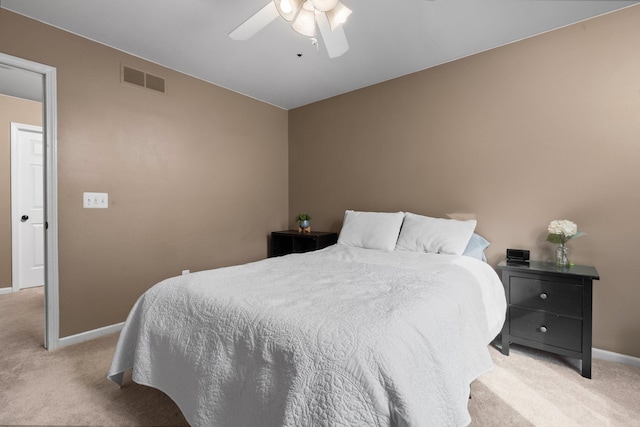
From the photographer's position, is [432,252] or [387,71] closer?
[432,252]

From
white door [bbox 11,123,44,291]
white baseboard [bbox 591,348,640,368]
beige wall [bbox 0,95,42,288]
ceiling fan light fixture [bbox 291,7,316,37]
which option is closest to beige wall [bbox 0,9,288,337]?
ceiling fan light fixture [bbox 291,7,316,37]

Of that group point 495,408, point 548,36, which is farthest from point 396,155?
point 495,408

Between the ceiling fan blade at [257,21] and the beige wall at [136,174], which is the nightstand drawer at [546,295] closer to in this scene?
the ceiling fan blade at [257,21]

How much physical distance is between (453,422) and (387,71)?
2864mm

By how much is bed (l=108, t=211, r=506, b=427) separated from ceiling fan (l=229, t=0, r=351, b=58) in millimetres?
1448

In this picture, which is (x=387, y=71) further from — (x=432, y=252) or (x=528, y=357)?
(x=528, y=357)

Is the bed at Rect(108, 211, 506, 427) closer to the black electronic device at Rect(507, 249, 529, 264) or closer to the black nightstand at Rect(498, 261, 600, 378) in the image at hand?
the black nightstand at Rect(498, 261, 600, 378)

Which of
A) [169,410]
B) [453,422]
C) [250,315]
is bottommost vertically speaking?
[169,410]

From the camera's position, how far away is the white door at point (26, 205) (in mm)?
3754

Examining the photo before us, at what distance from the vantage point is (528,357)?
2.15m

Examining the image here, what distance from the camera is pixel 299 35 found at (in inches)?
91.9

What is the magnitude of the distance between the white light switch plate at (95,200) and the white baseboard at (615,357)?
13.0 feet

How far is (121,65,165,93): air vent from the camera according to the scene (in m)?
2.61

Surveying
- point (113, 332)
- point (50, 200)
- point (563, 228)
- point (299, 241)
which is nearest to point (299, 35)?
point (299, 241)
